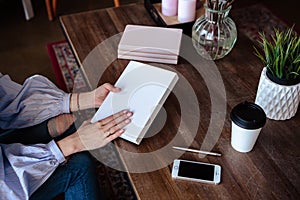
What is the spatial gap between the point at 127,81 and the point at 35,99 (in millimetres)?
257

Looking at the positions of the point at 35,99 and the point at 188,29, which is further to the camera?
the point at 188,29

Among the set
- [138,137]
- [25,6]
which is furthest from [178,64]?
[25,6]

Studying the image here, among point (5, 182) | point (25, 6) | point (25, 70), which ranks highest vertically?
point (5, 182)

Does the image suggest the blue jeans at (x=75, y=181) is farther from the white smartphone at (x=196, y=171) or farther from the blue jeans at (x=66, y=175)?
the white smartphone at (x=196, y=171)

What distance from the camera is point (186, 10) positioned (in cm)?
122

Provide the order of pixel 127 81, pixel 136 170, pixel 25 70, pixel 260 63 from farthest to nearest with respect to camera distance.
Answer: pixel 25 70 < pixel 260 63 < pixel 127 81 < pixel 136 170

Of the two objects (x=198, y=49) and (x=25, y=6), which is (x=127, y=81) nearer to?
(x=198, y=49)

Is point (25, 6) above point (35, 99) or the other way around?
the other way around

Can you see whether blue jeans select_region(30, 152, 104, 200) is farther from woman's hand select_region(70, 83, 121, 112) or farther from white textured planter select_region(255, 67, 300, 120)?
white textured planter select_region(255, 67, 300, 120)

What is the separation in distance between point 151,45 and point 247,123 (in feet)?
1.40

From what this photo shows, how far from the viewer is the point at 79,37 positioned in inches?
50.1

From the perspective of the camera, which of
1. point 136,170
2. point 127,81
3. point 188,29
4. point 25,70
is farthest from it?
point 25,70

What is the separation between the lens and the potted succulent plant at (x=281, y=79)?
2.93 ft

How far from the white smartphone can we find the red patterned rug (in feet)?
1.52
